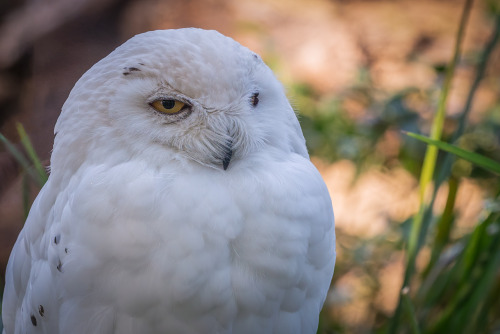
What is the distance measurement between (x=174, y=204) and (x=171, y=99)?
0.47 feet

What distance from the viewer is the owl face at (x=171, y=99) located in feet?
2.35

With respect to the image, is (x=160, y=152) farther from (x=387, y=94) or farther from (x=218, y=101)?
(x=387, y=94)

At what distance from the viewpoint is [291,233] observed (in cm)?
76

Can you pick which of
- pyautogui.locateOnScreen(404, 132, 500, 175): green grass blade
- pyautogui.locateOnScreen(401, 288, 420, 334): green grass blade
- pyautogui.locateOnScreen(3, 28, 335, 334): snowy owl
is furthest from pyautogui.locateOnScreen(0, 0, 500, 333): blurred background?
pyautogui.locateOnScreen(3, 28, 335, 334): snowy owl

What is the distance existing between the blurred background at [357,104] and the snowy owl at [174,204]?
0.23 meters

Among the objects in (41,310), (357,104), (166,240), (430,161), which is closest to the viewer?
(166,240)

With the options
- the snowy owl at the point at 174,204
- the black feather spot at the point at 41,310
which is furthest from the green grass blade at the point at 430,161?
the black feather spot at the point at 41,310

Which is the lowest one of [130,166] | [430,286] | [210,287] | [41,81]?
[430,286]

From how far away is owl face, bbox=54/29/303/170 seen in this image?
0.72 meters

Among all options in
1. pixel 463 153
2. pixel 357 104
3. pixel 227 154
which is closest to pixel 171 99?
pixel 227 154

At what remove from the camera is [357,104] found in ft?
6.31

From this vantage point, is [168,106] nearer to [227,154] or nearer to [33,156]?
[227,154]

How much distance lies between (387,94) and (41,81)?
1.22m

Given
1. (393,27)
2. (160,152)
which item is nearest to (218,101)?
(160,152)
